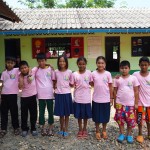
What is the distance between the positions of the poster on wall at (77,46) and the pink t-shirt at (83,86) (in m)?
8.15

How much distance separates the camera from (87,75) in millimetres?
4484

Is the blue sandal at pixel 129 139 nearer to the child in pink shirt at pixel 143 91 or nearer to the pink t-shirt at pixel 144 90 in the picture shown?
the child in pink shirt at pixel 143 91

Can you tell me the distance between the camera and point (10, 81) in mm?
4652

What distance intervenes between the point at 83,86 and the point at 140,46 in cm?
901

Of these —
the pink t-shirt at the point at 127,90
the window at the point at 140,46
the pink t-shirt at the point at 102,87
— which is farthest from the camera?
the window at the point at 140,46

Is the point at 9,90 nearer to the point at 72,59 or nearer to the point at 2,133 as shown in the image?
the point at 2,133

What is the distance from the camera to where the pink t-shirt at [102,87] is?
442 centimetres

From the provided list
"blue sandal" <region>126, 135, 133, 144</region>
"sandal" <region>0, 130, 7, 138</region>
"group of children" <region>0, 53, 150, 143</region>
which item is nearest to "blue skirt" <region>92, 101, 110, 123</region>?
"group of children" <region>0, 53, 150, 143</region>

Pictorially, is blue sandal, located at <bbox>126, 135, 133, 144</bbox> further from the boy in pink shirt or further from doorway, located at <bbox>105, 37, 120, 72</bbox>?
doorway, located at <bbox>105, 37, 120, 72</bbox>

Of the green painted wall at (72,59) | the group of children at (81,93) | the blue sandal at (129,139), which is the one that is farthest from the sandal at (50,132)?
the green painted wall at (72,59)

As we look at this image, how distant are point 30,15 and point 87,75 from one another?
10624 mm

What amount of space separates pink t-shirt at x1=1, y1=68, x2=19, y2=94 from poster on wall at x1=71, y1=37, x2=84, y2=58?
26.3ft

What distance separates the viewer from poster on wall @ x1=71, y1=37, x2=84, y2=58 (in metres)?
12.5

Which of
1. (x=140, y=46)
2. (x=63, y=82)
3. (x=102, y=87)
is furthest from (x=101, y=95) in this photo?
(x=140, y=46)
